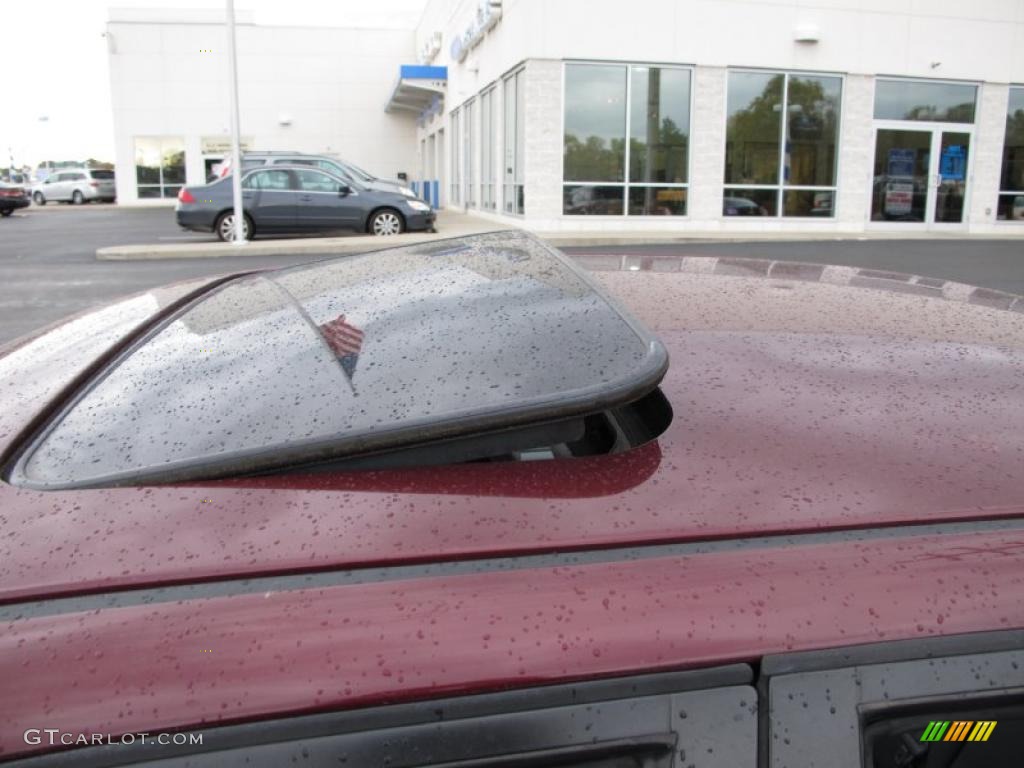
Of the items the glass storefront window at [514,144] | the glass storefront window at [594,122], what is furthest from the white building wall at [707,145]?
the glass storefront window at [514,144]

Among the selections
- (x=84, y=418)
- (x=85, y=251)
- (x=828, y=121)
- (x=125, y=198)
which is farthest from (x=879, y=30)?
(x=125, y=198)

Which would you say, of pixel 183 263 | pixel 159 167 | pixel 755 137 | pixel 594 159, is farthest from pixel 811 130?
pixel 159 167

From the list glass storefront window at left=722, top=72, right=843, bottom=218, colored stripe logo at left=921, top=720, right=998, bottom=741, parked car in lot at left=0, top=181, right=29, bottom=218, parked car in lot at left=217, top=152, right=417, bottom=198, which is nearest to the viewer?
colored stripe logo at left=921, top=720, right=998, bottom=741

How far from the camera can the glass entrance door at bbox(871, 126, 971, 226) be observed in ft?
68.5

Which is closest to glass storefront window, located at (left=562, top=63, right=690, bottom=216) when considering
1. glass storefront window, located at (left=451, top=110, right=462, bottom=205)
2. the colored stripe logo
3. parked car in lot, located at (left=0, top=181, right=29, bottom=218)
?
Result: glass storefront window, located at (left=451, top=110, right=462, bottom=205)

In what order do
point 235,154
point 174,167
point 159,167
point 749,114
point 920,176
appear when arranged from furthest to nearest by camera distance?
point 174,167 < point 159,167 < point 920,176 < point 749,114 < point 235,154

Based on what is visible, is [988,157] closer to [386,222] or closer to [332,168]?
[386,222]

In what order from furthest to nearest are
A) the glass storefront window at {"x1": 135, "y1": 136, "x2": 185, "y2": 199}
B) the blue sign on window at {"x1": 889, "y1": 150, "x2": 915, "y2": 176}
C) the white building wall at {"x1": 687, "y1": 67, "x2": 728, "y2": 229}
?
1. the glass storefront window at {"x1": 135, "y1": 136, "x2": 185, "y2": 199}
2. the blue sign on window at {"x1": 889, "y1": 150, "x2": 915, "y2": 176}
3. the white building wall at {"x1": 687, "y1": 67, "x2": 728, "y2": 229}

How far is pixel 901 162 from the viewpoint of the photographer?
831 inches

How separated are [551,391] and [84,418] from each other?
0.72 meters

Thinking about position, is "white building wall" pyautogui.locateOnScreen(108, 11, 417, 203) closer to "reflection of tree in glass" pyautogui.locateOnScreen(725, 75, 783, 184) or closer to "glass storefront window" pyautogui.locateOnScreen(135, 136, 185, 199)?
"glass storefront window" pyautogui.locateOnScreen(135, 136, 185, 199)

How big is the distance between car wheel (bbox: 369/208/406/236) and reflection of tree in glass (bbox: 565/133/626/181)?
3746mm

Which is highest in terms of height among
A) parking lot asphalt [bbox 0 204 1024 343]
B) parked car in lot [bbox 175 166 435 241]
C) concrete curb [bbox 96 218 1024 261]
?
parked car in lot [bbox 175 166 435 241]

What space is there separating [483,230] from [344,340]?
52.2 feet
